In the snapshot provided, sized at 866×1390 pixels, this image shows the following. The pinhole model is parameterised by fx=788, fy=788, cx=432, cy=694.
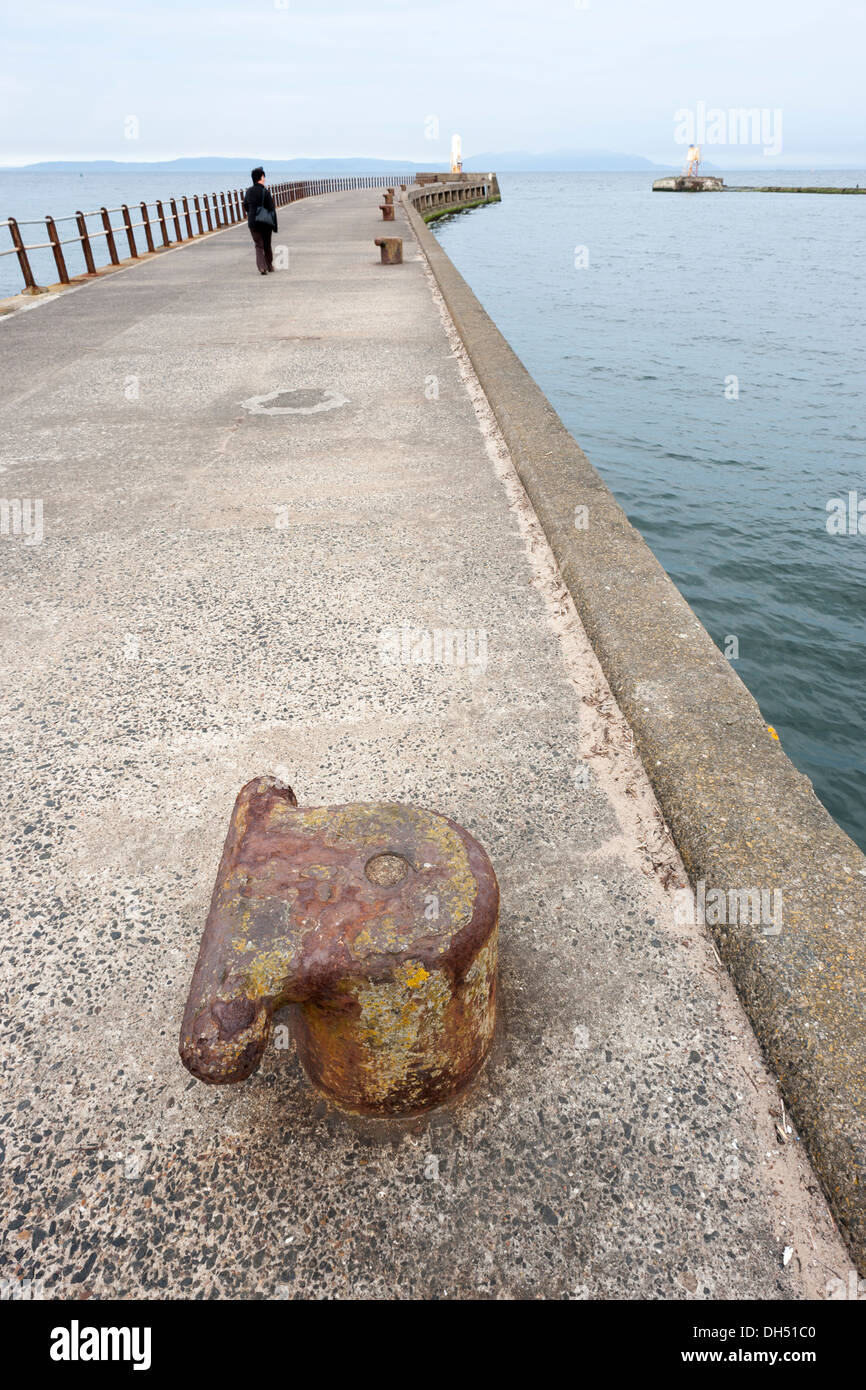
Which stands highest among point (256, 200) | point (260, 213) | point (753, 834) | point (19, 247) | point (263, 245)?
point (256, 200)

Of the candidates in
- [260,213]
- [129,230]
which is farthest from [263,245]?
[129,230]

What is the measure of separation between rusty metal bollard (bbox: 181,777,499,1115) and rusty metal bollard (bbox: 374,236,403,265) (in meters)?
15.2

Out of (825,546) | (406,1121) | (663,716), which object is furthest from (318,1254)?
(825,546)

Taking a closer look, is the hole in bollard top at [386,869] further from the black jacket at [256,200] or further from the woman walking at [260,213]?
the black jacket at [256,200]

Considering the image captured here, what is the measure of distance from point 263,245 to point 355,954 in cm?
1452

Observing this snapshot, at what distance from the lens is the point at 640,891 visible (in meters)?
2.21

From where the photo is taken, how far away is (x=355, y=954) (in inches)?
57.7

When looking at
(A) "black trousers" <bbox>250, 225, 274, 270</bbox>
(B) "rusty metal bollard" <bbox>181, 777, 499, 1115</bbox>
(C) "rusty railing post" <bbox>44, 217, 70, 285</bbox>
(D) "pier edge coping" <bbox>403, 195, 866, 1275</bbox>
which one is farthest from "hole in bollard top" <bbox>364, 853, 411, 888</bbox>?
(A) "black trousers" <bbox>250, 225, 274, 270</bbox>

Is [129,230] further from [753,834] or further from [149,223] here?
[753,834]

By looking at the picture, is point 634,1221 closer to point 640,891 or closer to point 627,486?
point 640,891

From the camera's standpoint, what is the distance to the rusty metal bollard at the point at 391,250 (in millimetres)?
14430

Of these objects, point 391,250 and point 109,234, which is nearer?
point 109,234

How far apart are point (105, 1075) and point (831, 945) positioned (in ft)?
5.67
